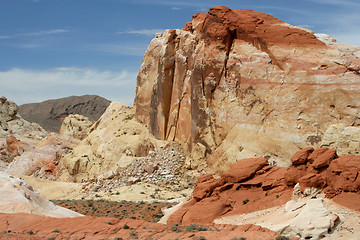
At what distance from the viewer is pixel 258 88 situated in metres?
30.0

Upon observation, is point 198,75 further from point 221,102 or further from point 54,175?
point 54,175

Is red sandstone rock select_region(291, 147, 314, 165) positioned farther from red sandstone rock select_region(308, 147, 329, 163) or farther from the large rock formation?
the large rock formation

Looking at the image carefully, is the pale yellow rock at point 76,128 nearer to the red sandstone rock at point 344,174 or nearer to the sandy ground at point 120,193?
the sandy ground at point 120,193

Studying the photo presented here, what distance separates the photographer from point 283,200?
18.0 meters

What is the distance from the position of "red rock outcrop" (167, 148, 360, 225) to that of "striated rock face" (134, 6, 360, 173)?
6.74m

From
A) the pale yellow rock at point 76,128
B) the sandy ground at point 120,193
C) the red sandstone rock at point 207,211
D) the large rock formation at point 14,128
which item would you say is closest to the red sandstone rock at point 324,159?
the red sandstone rock at point 207,211

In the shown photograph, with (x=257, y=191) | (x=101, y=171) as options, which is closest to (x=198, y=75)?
(x=101, y=171)

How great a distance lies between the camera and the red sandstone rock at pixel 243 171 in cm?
2103

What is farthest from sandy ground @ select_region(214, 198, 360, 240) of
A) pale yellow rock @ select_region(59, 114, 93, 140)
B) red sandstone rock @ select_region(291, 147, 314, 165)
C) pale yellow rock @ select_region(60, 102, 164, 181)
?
pale yellow rock @ select_region(59, 114, 93, 140)

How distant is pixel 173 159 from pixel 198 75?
23.5 ft

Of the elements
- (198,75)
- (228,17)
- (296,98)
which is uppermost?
(228,17)

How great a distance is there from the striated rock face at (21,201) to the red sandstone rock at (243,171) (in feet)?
26.1

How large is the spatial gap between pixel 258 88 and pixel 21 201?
59.9 feet

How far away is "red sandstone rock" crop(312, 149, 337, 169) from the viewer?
1756cm
